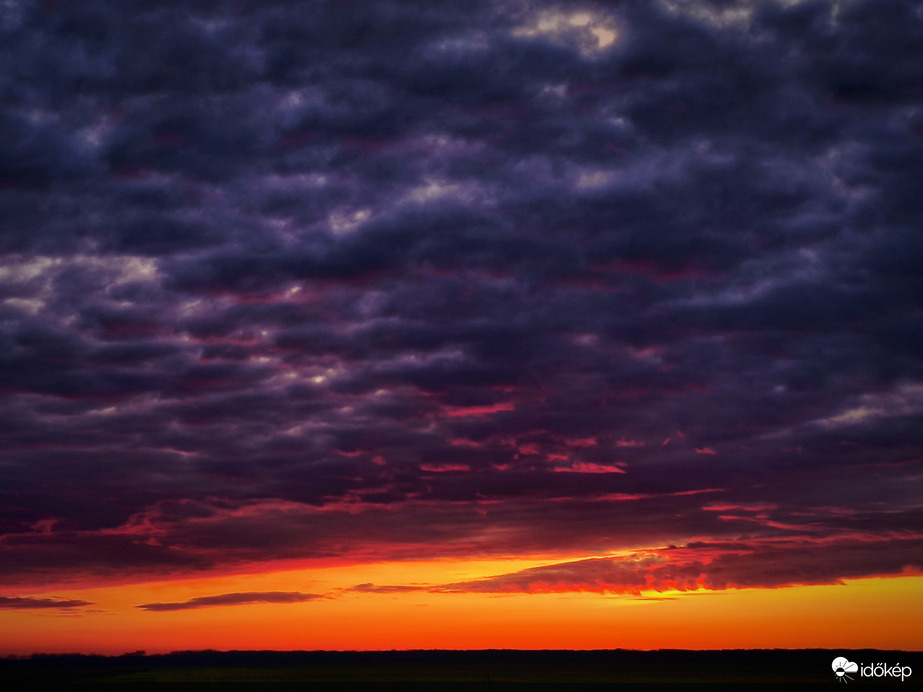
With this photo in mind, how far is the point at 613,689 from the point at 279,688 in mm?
50027

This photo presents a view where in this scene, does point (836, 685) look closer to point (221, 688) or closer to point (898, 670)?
point (898, 670)

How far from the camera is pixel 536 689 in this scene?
126188mm

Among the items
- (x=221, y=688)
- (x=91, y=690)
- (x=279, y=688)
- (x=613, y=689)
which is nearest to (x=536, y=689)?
(x=613, y=689)

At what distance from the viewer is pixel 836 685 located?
12950cm

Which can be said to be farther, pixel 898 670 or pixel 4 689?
pixel 898 670

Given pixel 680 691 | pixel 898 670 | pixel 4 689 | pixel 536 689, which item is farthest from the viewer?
pixel 898 670

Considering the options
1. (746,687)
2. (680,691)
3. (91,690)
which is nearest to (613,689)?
(680,691)

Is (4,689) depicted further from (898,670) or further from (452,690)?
(898,670)

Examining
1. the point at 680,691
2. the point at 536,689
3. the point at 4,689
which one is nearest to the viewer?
the point at 680,691

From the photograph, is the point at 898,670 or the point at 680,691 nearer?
the point at 680,691

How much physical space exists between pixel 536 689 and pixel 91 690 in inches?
2556

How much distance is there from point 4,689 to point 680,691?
103119 mm

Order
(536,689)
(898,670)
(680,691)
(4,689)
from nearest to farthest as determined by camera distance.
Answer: (680,691) → (536,689) → (4,689) → (898,670)

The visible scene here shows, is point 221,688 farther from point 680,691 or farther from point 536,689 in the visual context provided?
point 680,691
